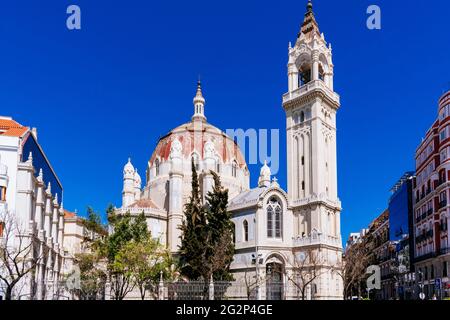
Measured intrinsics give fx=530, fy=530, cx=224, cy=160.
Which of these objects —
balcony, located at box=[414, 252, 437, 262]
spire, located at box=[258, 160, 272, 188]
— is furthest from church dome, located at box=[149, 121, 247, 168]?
balcony, located at box=[414, 252, 437, 262]

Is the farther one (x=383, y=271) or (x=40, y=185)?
(x=383, y=271)

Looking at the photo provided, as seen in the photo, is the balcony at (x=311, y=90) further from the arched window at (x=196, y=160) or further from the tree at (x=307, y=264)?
the tree at (x=307, y=264)

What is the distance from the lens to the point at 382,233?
8256 cm

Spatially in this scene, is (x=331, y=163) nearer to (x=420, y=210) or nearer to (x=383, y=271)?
(x=420, y=210)

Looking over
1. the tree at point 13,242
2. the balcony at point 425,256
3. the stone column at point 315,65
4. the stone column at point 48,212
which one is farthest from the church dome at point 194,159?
the tree at point 13,242

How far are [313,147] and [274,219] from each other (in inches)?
339

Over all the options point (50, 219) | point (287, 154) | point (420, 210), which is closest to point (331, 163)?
point (287, 154)

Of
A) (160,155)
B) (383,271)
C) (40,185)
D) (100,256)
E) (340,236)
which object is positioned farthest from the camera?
(383,271)

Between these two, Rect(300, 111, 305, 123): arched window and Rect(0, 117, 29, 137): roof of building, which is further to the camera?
Rect(300, 111, 305, 123): arched window

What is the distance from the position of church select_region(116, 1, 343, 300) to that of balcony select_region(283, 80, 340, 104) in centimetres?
11

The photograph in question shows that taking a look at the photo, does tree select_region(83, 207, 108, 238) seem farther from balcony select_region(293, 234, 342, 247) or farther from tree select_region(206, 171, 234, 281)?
balcony select_region(293, 234, 342, 247)

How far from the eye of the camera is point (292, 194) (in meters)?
56.3

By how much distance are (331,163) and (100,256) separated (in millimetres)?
26479

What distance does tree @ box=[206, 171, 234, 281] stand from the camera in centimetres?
4469
